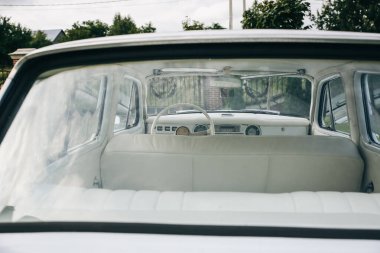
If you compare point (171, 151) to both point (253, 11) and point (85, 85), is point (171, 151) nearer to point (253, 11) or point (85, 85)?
point (85, 85)

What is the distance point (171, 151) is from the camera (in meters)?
2.25

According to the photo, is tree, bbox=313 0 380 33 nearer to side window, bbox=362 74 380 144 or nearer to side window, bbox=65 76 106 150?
side window, bbox=362 74 380 144

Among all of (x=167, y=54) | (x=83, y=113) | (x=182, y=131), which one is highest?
(x=167, y=54)

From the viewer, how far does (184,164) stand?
7.27ft

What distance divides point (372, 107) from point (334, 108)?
790 mm

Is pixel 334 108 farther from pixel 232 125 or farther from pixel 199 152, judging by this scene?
pixel 199 152

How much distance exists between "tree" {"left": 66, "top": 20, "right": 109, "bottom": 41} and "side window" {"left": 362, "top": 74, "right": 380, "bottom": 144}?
61.9 metres

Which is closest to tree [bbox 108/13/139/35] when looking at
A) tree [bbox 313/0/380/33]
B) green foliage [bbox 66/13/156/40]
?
green foliage [bbox 66/13/156/40]

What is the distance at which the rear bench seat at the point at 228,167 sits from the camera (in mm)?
2205

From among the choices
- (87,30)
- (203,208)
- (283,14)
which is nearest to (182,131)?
(203,208)

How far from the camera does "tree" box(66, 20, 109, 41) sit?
6375cm

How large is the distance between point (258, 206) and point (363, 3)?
24.2 m

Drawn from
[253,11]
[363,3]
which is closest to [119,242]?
[253,11]

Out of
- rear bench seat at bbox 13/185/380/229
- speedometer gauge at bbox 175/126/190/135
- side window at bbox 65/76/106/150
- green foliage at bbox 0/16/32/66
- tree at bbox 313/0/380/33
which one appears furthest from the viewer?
green foliage at bbox 0/16/32/66
